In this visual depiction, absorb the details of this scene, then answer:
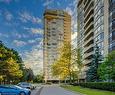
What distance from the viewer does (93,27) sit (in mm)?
117375

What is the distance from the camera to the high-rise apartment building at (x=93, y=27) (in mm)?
96875

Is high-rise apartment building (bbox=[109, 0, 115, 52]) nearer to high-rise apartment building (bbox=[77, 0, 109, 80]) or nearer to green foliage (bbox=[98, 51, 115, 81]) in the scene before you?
high-rise apartment building (bbox=[77, 0, 109, 80])

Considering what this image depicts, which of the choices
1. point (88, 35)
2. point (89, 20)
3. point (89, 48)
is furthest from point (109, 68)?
point (88, 35)

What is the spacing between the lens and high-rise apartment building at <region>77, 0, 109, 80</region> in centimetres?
9688

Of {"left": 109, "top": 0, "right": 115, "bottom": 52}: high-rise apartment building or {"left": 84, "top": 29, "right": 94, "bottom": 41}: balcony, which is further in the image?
{"left": 84, "top": 29, "right": 94, "bottom": 41}: balcony

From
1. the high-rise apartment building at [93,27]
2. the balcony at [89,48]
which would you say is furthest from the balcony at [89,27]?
the balcony at [89,48]

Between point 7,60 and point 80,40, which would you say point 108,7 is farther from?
point 80,40

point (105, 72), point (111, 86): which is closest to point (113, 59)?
point (105, 72)

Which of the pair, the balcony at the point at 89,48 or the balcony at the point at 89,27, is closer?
the balcony at the point at 89,48

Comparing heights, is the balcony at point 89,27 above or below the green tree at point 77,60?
above

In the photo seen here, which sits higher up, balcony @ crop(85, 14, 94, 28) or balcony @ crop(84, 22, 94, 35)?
balcony @ crop(85, 14, 94, 28)

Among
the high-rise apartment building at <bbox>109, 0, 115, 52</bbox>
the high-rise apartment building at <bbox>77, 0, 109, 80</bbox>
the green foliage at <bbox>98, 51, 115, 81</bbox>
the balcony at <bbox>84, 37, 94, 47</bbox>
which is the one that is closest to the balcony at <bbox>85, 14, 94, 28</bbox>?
the high-rise apartment building at <bbox>77, 0, 109, 80</bbox>

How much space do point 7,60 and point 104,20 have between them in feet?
95.8

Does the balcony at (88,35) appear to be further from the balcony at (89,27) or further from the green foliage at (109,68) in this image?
the green foliage at (109,68)
